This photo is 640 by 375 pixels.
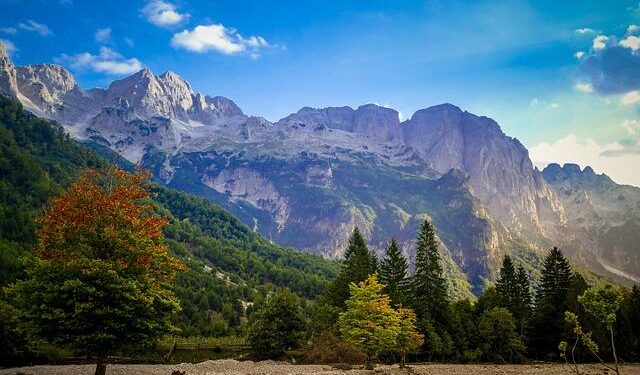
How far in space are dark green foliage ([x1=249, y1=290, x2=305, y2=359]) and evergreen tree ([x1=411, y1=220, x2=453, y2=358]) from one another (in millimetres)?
19232

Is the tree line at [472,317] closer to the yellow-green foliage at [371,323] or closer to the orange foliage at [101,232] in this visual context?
the yellow-green foliage at [371,323]

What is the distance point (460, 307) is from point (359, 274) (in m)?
26.3

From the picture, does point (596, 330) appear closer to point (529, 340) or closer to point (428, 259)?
point (529, 340)

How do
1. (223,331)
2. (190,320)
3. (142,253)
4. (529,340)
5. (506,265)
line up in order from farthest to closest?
(190,320) < (223,331) < (506,265) < (529,340) < (142,253)

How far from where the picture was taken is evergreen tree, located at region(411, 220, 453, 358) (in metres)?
73.9

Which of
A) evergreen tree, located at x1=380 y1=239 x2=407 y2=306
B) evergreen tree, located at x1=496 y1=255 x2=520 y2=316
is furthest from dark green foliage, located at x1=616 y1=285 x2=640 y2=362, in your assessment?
evergreen tree, located at x1=380 y1=239 x2=407 y2=306

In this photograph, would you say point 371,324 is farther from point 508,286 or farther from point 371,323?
point 508,286

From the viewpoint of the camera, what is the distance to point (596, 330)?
79.3 metres

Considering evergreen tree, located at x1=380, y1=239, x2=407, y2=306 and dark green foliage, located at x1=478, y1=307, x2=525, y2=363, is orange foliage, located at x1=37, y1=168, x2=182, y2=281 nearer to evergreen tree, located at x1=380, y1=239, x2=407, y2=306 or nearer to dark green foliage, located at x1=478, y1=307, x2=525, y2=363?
evergreen tree, located at x1=380, y1=239, x2=407, y2=306

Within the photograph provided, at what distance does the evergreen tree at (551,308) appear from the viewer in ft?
283

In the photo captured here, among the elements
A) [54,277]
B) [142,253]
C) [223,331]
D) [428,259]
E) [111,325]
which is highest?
[428,259]

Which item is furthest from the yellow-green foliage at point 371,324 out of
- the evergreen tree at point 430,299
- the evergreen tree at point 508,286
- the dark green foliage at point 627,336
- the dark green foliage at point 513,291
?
the dark green foliage at point 627,336

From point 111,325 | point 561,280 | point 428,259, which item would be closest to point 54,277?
point 111,325

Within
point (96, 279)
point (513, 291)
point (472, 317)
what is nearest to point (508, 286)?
point (513, 291)
